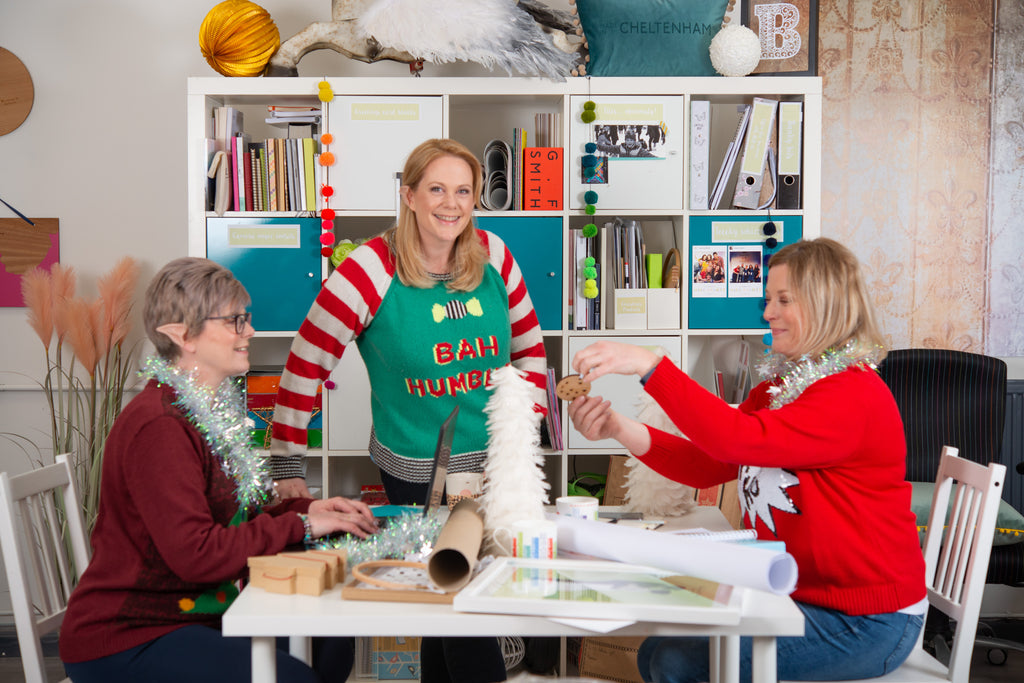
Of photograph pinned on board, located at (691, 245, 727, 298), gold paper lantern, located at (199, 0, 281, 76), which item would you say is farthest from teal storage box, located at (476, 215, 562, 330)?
gold paper lantern, located at (199, 0, 281, 76)

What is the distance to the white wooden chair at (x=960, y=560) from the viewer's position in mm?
1687

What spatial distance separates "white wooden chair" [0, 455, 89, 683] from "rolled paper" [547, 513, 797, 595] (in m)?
1.08

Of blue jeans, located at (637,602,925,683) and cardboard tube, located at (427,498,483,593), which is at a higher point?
cardboard tube, located at (427,498,483,593)

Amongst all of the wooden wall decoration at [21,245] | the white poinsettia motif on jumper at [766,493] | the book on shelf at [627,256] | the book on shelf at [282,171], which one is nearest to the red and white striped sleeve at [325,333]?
the white poinsettia motif on jumper at [766,493]

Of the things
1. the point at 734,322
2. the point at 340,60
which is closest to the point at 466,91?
the point at 340,60

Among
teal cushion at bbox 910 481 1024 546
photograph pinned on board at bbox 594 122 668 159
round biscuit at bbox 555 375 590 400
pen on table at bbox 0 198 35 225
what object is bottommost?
teal cushion at bbox 910 481 1024 546

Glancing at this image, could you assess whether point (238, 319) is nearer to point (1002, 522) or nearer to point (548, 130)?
point (548, 130)

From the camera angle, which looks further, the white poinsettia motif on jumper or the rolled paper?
the white poinsettia motif on jumper

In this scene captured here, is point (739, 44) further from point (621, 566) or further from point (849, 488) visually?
point (621, 566)

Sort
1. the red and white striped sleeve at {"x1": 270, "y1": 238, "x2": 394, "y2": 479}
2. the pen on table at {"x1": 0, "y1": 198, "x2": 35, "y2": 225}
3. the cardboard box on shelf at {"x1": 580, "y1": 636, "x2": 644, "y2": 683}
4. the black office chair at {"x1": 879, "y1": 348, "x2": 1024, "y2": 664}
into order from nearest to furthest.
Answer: the red and white striped sleeve at {"x1": 270, "y1": 238, "x2": 394, "y2": 479} < the cardboard box on shelf at {"x1": 580, "y1": 636, "x2": 644, "y2": 683} < the black office chair at {"x1": 879, "y1": 348, "x2": 1024, "y2": 664} < the pen on table at {"x1": 0, "y1": 198, "x2": 35, "y2": 225}

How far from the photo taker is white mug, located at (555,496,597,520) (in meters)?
1.61

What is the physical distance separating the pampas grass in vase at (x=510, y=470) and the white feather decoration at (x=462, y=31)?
1.70 m

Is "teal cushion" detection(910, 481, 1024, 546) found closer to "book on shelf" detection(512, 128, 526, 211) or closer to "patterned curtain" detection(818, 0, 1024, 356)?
"patterned curtain" detection(818, 0, 1024, 356)

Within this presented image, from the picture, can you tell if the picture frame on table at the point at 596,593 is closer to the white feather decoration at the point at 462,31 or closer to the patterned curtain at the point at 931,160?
the white feather decoration at the point at 462,31
